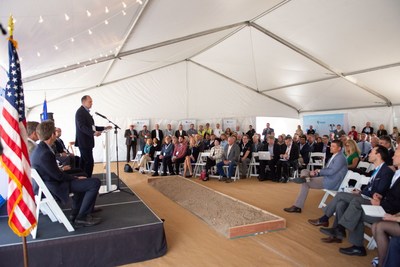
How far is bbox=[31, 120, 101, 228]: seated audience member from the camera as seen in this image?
9.48 ft

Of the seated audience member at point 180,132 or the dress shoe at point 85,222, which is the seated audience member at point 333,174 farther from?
the seated audience member at point 180,132

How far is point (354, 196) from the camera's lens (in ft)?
10.9

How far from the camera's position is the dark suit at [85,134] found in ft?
13.8

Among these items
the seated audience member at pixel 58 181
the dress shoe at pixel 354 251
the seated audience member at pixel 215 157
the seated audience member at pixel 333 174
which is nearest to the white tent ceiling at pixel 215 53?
the seated audience member at pixel 58 181

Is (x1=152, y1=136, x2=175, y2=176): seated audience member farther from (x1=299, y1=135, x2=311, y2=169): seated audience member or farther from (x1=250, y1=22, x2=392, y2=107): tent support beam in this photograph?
(x1=250, y1=22, x2=392, y2=107): tent support beam

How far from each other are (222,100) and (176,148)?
6.29m

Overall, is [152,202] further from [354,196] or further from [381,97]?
[381,97]

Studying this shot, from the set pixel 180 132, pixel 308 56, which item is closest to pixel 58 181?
pixel 308 56

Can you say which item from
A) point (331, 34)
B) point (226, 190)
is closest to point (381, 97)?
point (331, 34)

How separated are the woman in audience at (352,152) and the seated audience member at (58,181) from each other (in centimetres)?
435

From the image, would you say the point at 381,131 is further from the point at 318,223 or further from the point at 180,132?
the point at 318,223

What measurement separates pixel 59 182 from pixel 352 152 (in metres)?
4.84

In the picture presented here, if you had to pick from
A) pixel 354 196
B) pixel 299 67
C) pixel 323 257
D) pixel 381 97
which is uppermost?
pixel 299 67

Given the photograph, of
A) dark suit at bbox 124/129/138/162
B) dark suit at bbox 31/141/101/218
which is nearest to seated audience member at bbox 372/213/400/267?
dark suit at bbox 31/141/101/218
